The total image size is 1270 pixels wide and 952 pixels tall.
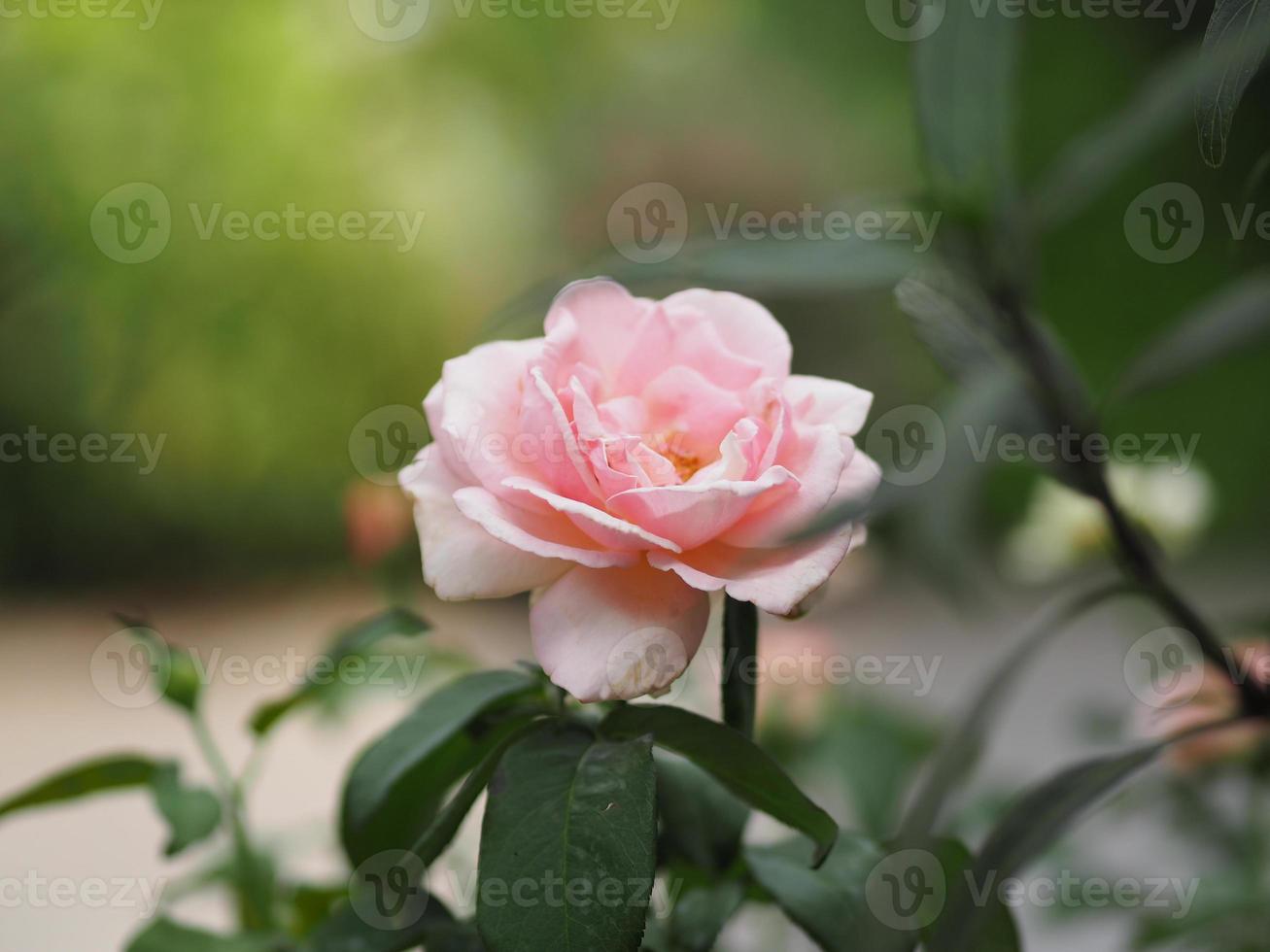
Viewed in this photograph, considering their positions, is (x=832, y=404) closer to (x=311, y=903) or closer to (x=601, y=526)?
(x=601, y=526)

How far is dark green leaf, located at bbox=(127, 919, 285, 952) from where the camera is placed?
1.06ft

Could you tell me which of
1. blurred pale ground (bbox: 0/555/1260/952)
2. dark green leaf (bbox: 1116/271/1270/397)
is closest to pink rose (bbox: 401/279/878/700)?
dark green leaf (bbox: 1116/271/1270/397)

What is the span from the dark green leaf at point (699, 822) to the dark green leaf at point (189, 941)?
0.12m

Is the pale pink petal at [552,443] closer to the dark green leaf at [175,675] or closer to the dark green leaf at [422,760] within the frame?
the dark green leaf at [422,760]

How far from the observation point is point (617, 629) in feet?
0.80

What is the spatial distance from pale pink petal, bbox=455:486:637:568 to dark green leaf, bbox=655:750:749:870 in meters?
0.08

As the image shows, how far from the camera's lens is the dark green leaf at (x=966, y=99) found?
33 cm

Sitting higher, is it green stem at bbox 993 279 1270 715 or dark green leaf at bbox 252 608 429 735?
Answer: green stem at bbox 993 279 1270 715

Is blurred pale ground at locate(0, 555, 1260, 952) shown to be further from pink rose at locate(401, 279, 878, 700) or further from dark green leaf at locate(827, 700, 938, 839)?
pink rose at locate(401, 279, 878, 700)

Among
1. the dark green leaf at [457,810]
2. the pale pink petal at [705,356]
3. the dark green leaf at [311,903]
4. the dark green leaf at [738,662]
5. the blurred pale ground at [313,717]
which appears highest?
the pale pink petal at [705,356]

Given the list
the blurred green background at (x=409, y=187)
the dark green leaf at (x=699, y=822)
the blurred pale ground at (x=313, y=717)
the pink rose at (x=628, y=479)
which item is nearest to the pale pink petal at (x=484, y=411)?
the pink rose at (x=628, y=479)

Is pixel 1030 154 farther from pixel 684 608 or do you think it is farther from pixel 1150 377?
pixel 684 608

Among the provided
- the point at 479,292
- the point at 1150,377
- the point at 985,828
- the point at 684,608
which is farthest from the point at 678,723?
the point at 479,292

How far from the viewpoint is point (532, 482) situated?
0.26 metres
